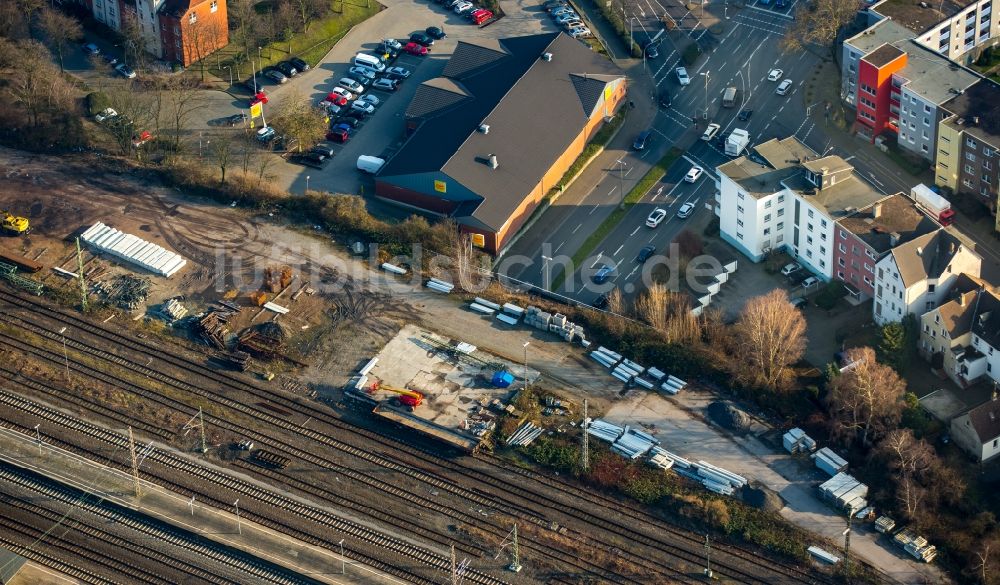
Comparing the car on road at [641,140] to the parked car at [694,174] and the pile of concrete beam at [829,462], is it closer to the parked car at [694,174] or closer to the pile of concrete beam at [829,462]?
the parked car at [694,174]

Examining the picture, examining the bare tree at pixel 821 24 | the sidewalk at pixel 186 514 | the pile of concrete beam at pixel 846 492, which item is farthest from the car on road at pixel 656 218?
the sidewalk at pixel 186 514

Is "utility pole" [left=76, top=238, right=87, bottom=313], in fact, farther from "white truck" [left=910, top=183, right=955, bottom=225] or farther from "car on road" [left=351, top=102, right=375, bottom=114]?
"white truck" [left=910, top=183, right=955, bottom=225]

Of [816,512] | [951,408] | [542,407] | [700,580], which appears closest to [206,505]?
[542,407]

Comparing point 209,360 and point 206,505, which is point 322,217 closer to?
point 209,360

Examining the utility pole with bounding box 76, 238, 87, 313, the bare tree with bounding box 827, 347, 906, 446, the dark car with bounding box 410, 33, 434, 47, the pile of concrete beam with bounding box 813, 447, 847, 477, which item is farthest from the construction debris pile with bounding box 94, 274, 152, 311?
the bare tree with bounding box 827, 347, 906, 446

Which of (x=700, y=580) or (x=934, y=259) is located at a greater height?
(x=934, y=259)

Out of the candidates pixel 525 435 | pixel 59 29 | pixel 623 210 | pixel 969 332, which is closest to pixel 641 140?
pixel 623 210
